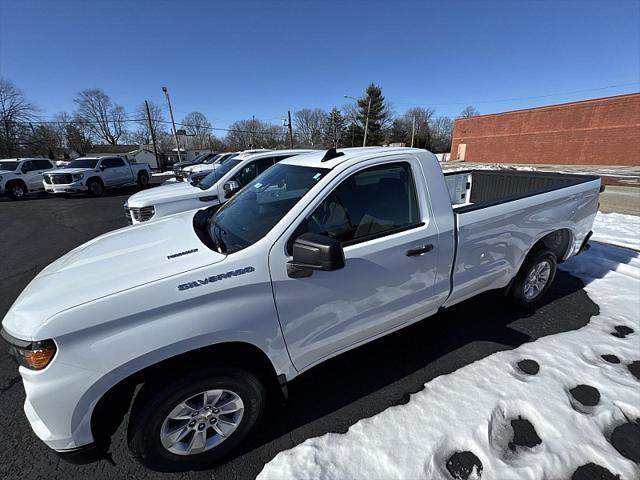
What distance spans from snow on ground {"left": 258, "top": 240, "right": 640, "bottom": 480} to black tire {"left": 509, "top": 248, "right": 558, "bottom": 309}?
0.61 metres

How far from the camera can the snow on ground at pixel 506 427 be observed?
1.84m

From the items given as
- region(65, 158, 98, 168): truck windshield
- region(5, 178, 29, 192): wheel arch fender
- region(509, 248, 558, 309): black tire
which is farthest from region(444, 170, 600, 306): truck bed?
region(5, 178, 29, 192): wheel arch fender

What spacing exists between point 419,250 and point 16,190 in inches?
808

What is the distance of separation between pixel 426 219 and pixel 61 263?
2.75 metres

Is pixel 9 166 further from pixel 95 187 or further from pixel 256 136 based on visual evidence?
pixel 256 136

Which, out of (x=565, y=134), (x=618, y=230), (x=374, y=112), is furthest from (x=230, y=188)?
(x=374, y=112)

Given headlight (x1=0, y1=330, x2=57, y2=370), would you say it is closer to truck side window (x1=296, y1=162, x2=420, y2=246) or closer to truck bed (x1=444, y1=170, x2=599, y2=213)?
truck side window (x1=296, y1=162, x2=420, y2=246)

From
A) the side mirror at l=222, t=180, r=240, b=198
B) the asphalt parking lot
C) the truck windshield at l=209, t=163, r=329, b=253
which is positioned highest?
the truck windshield at l=209, t=163, r=329, b=253

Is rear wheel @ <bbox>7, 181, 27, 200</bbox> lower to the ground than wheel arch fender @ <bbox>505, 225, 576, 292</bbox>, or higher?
lower

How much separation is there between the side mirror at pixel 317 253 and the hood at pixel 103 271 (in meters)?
0.48

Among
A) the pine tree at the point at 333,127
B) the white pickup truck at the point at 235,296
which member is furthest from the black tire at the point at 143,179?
the pine tree at the point at 333,127

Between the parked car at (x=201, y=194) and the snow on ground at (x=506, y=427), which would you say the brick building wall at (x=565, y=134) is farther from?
the snow on ground at (x=506, y=427)

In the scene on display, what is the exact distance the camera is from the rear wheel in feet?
48.7

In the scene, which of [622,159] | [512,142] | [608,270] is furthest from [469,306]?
[512,142]
